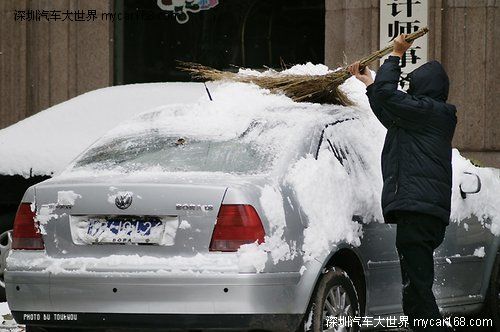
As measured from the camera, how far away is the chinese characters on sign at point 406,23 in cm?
1638

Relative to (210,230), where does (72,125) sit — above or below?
above

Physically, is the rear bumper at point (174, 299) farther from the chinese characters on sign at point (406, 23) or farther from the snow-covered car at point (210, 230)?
the chinese characters on sign at point (406, 23)

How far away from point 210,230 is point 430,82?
172cm

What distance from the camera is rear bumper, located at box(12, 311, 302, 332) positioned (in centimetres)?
616

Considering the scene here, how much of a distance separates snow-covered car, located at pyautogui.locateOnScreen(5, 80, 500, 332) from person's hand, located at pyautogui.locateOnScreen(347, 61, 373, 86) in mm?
290

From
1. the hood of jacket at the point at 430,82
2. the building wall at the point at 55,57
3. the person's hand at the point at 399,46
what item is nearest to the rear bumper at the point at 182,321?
the hood of jacket at the point at 430,82

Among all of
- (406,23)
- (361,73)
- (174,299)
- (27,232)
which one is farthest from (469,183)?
(406,23)

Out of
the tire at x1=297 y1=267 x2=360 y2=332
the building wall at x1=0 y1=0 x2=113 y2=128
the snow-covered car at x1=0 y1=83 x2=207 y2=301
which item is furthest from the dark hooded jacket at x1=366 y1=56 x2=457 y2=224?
the building wall at x1=0 y1=0 x2=113 y2=128

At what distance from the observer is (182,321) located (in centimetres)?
618

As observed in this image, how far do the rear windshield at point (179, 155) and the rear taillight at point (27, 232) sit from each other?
49 cm

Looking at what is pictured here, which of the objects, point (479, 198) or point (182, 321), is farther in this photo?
point (479, 198)

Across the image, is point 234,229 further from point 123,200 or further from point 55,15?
point 55,15

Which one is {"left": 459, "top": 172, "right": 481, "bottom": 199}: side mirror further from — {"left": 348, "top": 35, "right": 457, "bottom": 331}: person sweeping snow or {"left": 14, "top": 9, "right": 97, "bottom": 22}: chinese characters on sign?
{"left": 14, "top": 9, "right": 97, "bottom": 22}: chinese characters on sign

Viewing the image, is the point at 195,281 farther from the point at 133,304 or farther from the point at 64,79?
the point at 64,79
